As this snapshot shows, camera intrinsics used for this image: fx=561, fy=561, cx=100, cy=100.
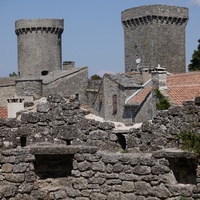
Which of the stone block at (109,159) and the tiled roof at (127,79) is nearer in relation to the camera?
the stone block at (109,159)

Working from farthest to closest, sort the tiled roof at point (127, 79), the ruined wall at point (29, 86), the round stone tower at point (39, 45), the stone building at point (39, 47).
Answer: the round stone tower at point (39, 45) → the stone building at point (39, 47) → the ruined wall at point (29, 86) → the tiled roof at point (127, 79)

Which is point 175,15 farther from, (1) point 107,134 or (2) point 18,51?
(1) point 107,134

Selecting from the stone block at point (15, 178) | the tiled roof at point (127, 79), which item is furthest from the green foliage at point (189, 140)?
the tiled roof at point (127, 79)

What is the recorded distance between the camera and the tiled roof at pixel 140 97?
105ft

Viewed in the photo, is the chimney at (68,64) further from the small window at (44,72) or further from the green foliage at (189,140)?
the green foliage at (189,140)

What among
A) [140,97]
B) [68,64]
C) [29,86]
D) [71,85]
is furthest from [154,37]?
[140,97]

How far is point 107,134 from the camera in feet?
28.7

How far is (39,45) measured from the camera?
65.3 m

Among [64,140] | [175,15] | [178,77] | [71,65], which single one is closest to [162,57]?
[175,15]

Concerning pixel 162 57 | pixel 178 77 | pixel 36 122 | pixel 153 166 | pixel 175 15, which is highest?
pixel 175 15

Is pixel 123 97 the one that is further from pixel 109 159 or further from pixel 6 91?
pixel 109 159

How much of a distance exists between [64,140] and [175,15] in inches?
2182

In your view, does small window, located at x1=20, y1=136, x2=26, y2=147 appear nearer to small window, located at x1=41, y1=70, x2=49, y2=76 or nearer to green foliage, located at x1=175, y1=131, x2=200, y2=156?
green foliage, located at x1=175, y1=131, x2=200, y2=156

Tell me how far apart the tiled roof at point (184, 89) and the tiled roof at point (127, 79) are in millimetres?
7194
